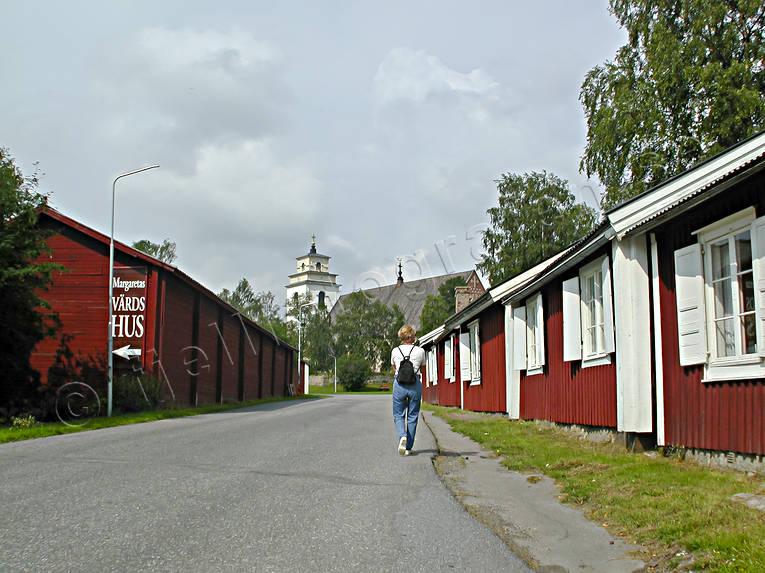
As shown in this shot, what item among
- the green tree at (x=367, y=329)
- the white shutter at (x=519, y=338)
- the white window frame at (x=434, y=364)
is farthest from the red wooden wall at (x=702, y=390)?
the green tree at (x=367, y=329)

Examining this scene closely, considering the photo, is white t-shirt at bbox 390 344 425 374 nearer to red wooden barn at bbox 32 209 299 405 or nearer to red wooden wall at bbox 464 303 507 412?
red wooden wall at bbox 464 303 507 412

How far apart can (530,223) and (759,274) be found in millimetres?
37131

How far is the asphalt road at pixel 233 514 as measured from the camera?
4.53 m

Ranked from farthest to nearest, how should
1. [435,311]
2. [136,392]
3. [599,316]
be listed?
[435,311] → [136,392] → [599,316]

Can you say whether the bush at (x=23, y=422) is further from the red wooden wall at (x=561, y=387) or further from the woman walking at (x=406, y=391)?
the red wooden wall at (x=561, y=387)

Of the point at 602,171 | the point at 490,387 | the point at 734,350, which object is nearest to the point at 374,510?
the point at 734,350

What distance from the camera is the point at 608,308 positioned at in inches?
402

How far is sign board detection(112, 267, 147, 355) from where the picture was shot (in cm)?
A: 2505

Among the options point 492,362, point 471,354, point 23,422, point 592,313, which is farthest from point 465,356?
point 23,422

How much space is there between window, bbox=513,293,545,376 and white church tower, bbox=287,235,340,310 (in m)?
98.7

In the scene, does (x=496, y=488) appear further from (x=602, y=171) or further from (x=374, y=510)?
(x=602, y=171)

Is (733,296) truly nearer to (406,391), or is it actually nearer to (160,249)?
(406,391)

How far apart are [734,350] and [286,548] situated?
5260 mm

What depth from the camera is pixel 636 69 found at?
25.4m
